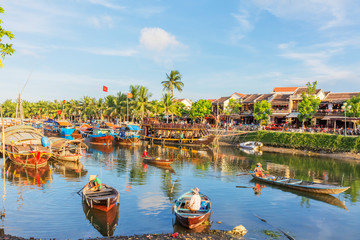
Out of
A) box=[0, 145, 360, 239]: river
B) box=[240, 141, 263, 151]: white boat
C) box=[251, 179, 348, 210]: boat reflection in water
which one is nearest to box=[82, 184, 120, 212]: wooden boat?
box=[0, 145, 360, 239]: river

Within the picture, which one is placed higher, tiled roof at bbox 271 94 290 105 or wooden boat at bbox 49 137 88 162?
tiled roof at bbox 271 94 290 105

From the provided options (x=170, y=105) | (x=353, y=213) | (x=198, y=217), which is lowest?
(x=353, y=213)

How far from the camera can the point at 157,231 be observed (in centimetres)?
1258

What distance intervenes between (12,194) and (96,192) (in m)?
6.39

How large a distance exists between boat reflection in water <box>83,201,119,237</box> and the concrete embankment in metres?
33.9

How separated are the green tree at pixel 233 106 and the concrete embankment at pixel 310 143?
509 inches

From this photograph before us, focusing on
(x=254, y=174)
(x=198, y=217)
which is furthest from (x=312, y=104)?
(x=198, y=217)

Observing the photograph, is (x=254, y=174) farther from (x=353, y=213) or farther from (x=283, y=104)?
(x=283, y=104)

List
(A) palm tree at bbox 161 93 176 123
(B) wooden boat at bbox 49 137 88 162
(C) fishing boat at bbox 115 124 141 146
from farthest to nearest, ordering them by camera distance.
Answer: (A) palm tree at bbox 161 93 176 123 → (C) fishing boat at bbox 115 124 141 146 → (B) wooden boat at bbox 49 137 88 162

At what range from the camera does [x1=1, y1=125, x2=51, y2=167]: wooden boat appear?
25.0 meters

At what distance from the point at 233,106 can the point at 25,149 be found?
47.1 metres

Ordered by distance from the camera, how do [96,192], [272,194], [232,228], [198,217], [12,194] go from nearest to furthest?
1. [198,217]
2. [232,228]
3. [96,192]
4. [12,194]
5. [272,194]

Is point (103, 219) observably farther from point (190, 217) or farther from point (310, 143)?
point (310, 143)

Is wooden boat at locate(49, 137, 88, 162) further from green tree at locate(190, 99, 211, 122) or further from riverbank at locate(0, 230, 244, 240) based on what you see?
green tree at locate(190, 99, 211, 122)
